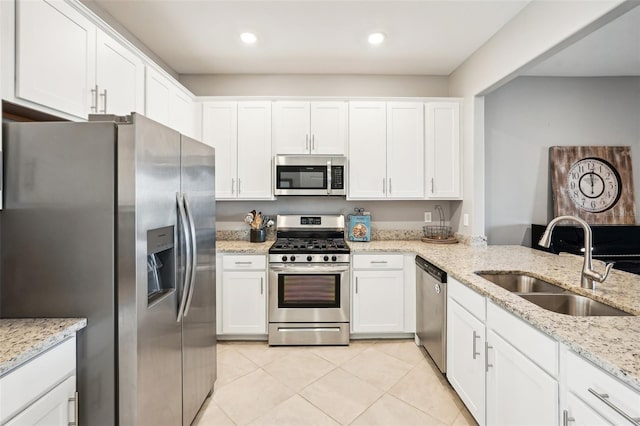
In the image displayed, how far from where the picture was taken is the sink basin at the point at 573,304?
1518 mm

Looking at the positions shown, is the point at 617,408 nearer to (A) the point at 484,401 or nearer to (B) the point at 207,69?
(A) the point at 484,401

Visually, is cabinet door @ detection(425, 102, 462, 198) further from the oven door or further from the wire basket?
the oven door

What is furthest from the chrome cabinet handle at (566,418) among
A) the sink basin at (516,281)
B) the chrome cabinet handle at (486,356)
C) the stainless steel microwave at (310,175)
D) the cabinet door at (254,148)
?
the cabinet door at (254,148)

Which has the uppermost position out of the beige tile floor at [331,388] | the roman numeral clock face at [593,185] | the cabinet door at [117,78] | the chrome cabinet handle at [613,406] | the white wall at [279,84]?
the white wall at [279,84]

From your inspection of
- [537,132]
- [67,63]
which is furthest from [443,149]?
[67,63]

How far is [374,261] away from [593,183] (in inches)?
102

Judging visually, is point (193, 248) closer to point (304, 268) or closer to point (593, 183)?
point (304, 268)

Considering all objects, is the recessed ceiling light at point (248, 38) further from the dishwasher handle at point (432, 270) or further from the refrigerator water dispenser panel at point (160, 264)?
the dishwasher handle at point (432, 270)

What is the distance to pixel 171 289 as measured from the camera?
165 cm

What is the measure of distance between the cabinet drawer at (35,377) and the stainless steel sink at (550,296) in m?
2.12

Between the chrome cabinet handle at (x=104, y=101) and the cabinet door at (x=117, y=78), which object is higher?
the cabinet door at (x=117, y=78)

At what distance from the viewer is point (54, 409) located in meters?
1.16

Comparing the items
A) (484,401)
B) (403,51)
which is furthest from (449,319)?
(403,51)

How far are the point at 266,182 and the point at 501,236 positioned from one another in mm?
2613
